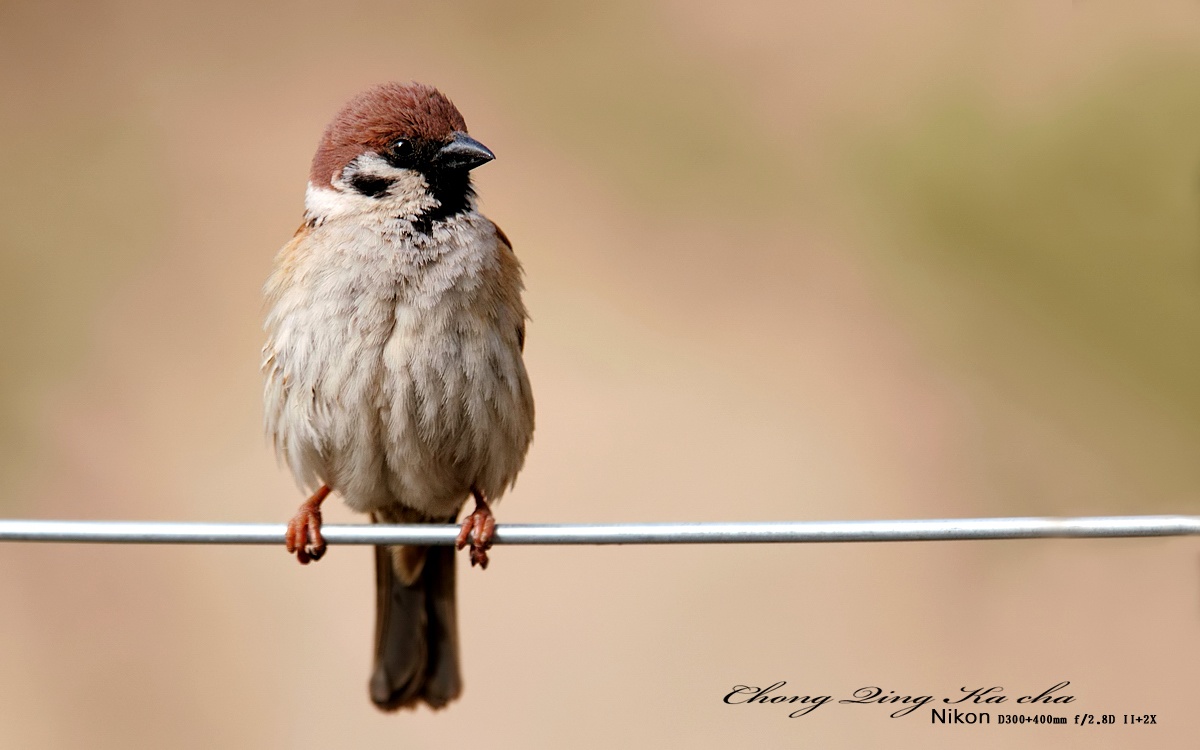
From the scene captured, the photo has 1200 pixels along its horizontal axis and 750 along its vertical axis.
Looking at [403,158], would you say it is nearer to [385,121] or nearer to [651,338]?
[385,121]

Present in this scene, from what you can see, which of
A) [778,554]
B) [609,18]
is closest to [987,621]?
[778,554]

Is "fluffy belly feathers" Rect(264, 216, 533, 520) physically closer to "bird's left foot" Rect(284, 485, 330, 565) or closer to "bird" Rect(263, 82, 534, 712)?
"bird" Rect(263, 82, 534, 712)

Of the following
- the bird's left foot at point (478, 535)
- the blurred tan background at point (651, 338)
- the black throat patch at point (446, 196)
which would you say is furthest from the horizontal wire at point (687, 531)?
the blurred tan background at point (651, 338)

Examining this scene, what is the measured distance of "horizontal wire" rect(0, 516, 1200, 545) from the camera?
1.80 m

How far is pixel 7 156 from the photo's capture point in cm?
528

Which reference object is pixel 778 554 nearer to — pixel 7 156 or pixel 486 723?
pixel 486 723

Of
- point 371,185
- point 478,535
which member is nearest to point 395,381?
point 478,535

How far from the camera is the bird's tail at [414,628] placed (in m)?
3.12

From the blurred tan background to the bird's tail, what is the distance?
3.45 feet

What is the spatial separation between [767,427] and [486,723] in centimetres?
175

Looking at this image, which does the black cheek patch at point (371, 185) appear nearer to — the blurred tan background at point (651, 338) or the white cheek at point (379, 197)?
the white cheek at point (379, 197)

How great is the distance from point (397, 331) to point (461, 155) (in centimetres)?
48

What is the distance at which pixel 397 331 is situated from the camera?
264 cm

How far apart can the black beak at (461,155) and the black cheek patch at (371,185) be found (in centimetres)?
13
